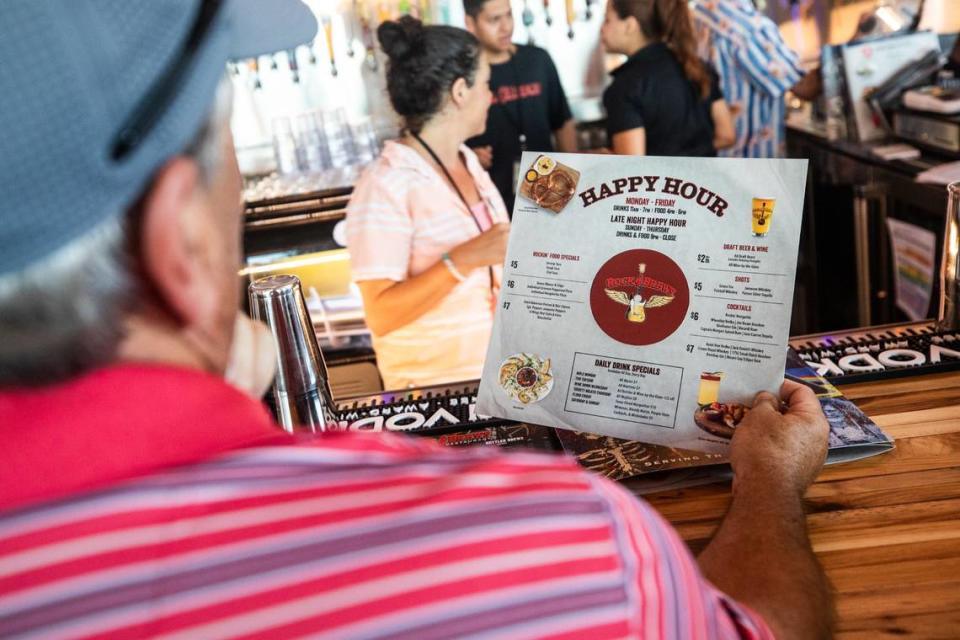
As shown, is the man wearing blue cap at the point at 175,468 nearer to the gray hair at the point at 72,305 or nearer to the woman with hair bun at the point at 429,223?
the gray hair at the point at 72,305

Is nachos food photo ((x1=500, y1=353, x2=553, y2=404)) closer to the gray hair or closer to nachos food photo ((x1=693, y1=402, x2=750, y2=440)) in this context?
nachos food photo ((x1=693, y1=402, x2=750, y2=440))

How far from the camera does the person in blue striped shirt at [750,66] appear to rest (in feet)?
12.6

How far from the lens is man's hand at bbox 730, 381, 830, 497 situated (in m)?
0.96

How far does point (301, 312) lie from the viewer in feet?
4.23

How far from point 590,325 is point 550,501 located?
648 millimetres

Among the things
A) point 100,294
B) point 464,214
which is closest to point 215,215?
point 100,294

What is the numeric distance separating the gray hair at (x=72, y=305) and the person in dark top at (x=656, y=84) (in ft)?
9.92

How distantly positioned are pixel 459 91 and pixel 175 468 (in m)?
1.83

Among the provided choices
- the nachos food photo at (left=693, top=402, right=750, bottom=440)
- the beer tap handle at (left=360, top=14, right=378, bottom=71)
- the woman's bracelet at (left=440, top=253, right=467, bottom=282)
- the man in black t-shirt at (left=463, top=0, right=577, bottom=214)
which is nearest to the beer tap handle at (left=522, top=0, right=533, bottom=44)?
the beer tap handle at (left=360, top=14, right=378, bottom=71)

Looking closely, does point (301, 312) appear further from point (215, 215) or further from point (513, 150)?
point (513, 150)

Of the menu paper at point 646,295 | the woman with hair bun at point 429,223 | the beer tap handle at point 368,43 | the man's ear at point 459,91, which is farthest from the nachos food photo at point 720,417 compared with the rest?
the beer tap handle at point 368,43

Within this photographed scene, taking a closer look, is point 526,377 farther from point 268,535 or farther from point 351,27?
point 351,27

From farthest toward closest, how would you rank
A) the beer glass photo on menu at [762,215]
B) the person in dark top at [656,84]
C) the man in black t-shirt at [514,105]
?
the man in black t-shirt at [514,105] < the person in dark top at [656,84] < the beer glass photo on menu at [762,215]

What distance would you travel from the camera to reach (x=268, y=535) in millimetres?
513
